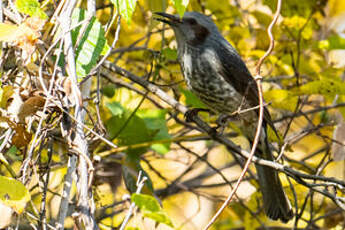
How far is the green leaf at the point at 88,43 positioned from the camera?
2078mm

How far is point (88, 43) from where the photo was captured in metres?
2.14

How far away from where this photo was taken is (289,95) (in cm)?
328

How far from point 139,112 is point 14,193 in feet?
7.12

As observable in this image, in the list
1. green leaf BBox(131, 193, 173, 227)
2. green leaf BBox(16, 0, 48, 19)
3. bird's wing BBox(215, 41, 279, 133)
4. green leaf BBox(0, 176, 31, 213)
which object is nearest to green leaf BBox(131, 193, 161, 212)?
green leaf BBox(131, 193, 173, 227)

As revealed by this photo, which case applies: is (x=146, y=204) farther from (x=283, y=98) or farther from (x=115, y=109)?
(x=115, y=109)

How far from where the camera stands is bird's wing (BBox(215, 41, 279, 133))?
3807 millimetres

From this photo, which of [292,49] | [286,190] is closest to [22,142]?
[286,190]

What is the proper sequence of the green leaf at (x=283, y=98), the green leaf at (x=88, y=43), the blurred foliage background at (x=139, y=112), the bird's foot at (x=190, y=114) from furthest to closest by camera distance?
the bird's foot at (x=190, y=114)
the green leaf at (x=283, y=98)
the green leaf at (x=88, y=43)
the blurred foliage background at (x=139, y=112)

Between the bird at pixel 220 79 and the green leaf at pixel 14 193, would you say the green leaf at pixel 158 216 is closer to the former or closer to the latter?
the green leaf at pixel 14 193

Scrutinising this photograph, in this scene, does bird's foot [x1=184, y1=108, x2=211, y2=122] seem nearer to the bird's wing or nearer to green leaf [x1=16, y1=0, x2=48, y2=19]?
the bird's wing

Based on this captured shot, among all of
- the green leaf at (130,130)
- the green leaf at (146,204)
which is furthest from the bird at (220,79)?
the green leaf at (146,204)

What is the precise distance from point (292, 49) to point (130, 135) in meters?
1.63

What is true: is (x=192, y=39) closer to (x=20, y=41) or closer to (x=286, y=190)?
(x=286, y=190)

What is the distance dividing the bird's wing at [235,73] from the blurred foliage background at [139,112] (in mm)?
270
